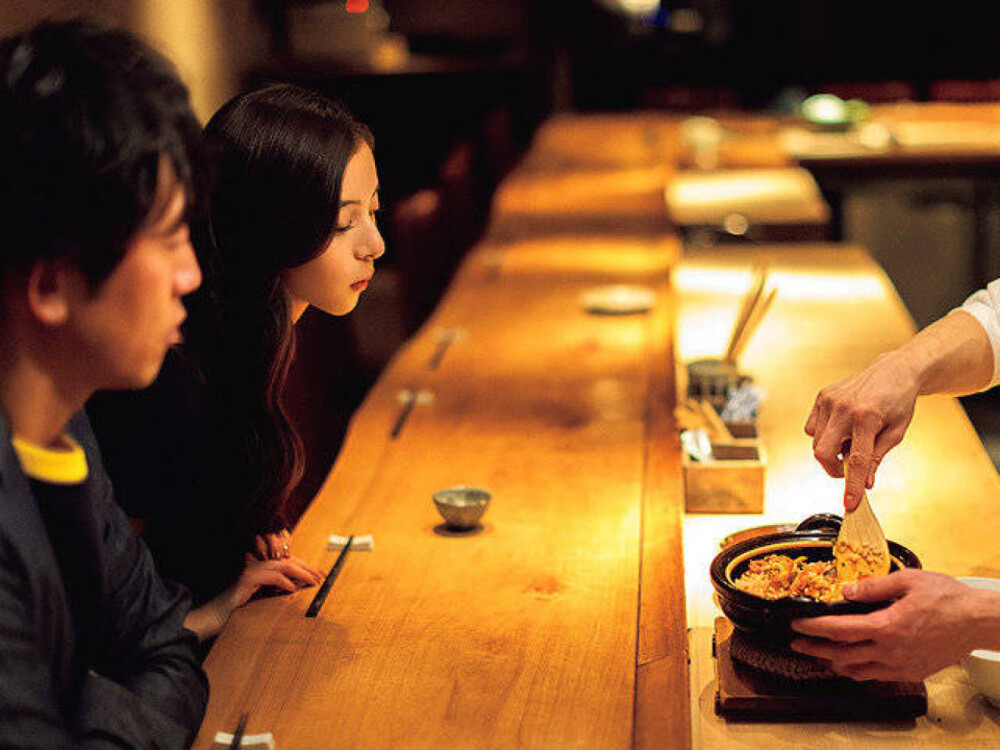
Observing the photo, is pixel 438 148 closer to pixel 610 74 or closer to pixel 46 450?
pixel 610 74

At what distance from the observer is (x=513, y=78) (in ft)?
35.9

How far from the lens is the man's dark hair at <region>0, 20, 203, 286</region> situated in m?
1.07

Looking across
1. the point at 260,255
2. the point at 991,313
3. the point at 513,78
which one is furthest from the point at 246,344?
the point at 513,78

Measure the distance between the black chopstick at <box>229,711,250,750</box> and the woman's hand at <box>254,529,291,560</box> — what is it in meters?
0.44

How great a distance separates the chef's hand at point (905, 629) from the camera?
1.42 meters

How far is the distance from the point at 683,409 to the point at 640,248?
7.23ft

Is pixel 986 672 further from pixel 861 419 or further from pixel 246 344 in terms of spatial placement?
pixel 246 344

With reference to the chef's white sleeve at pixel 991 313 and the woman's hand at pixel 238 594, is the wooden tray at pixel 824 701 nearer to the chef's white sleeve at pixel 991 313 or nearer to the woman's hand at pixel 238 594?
the woman's hand at pixel 238 594

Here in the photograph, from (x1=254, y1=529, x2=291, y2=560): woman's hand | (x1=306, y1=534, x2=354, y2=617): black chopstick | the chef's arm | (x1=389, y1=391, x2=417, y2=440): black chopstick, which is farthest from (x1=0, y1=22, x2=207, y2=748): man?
(x1=389, y1=391, x2=417, y2=440): black chopstick

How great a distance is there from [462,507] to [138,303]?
0.95 meters

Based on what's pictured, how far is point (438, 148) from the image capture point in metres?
8.95

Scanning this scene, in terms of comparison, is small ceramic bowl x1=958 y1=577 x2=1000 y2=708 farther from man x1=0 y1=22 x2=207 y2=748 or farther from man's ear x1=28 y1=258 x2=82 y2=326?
man's ear x1=28 y1=258 x2=82 y2=326

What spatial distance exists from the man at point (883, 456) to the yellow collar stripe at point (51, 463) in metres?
0.83

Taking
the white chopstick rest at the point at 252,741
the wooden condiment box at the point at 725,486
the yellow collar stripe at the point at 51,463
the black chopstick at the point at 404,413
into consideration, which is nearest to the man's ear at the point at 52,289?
the yellow collar stripe at the point at 51,463
